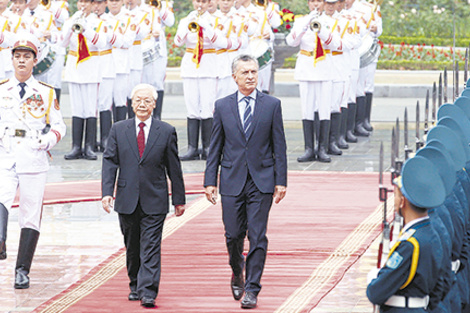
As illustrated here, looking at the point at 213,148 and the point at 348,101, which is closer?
the point at 213,148

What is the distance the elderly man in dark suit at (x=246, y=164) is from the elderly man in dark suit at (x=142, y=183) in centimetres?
30

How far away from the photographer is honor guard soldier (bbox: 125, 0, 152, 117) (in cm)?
1478

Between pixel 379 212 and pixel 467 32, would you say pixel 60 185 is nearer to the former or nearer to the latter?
pixel 379 212

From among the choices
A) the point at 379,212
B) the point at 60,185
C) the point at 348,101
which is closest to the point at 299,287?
the point at 379,212

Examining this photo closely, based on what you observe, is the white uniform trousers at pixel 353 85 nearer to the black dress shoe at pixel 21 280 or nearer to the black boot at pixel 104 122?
the black boot at pixel 104 122

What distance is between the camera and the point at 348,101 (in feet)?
51.2

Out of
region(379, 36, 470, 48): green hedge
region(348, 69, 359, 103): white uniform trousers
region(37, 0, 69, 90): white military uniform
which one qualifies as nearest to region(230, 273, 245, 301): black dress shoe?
region(37, 0, 69, 90): white military uniform

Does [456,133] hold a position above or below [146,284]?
above

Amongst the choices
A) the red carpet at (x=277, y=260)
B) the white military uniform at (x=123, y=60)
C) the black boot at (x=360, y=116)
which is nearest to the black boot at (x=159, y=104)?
the white military uniform at (x=123, y=60)

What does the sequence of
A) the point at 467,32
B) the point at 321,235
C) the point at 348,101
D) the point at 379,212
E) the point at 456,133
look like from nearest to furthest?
the point at 456,133
the point at 321,235
the point at 379,212
the point at 348,101
the point at 467,32

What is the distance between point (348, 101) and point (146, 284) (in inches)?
331

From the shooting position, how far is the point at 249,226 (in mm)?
7648

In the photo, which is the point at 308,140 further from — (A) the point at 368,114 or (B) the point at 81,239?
(B) the point at 81,239

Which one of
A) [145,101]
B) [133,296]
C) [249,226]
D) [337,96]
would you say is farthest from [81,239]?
[337,96]
